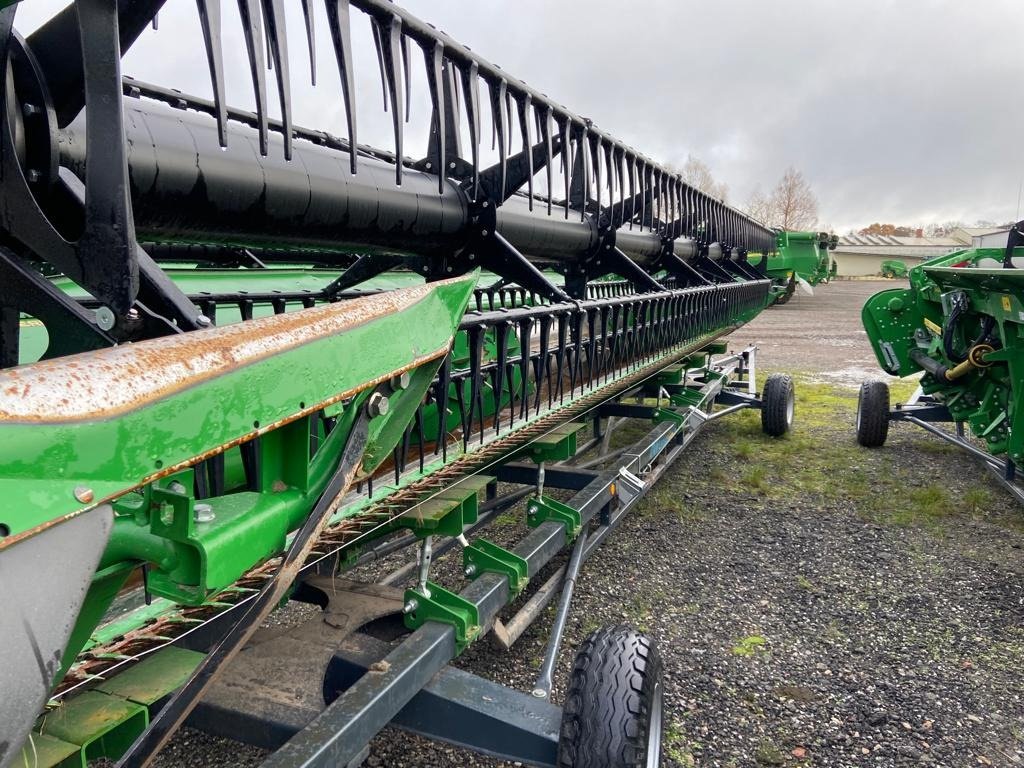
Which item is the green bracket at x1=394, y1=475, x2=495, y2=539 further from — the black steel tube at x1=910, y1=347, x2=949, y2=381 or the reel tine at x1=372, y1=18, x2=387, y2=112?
the black steel tube at x1=910, y1=347, x2=949, y2=381

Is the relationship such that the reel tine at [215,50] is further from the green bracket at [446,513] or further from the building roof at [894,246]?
the building roof at [894,246]

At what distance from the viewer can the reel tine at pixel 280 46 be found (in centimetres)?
201

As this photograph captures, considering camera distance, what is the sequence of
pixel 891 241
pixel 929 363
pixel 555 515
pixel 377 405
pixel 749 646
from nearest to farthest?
1. pixel 377 405
2. pixel 555 515
3. pixel 749 646
4. pixel 929 363
5. pixel 891 241

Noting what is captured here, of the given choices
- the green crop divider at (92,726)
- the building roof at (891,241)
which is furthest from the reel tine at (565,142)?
the building roof at (891,241)

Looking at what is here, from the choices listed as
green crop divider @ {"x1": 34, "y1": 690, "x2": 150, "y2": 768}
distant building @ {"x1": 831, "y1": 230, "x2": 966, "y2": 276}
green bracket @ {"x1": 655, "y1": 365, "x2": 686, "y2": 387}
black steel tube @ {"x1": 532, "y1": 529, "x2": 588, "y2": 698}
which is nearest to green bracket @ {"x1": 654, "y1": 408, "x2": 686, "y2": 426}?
green bracket @ {"x1": 655, "y1": 365, "x2": 686, "y2": 387}

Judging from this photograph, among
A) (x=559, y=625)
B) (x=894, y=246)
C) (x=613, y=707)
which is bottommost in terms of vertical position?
(x=559, y=625)

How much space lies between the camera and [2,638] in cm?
93

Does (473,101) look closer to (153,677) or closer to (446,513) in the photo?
(446,513)

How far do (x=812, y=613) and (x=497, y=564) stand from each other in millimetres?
2023

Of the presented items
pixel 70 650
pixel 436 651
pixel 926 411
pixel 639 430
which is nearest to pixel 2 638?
pixel 70 650

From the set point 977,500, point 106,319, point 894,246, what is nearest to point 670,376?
point 977,500

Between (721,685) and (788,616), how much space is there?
822 mm

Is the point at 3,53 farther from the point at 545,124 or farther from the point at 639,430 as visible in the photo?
the point at 639,430

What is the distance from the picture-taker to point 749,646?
3.54 meters
